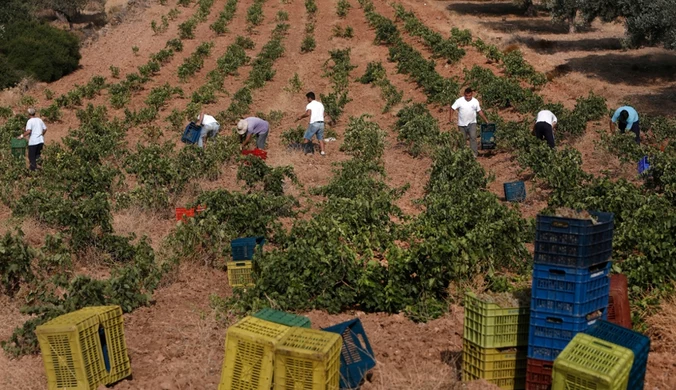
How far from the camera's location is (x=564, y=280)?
5.45m

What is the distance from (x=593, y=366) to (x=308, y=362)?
1784mm

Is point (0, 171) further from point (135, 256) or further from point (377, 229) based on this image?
point (377, 229)

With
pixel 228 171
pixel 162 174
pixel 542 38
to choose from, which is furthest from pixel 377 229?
pixel 542 38

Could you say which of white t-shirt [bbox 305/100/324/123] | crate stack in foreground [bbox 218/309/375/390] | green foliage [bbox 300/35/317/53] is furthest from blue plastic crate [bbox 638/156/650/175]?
green foliage [bbox 300/35/317/53]

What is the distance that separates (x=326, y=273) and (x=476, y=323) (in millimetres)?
2405

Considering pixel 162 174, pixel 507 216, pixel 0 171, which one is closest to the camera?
pixel 507 216

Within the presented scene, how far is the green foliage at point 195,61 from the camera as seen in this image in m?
24.5

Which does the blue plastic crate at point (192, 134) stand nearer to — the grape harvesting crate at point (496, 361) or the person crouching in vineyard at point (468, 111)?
the person crouching in vineyard at point (468, 111)

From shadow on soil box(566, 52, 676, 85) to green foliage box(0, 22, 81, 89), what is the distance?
53.2 ft

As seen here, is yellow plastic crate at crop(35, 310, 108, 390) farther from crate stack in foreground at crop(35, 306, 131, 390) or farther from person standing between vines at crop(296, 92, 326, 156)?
person standing between vines at crop(296, 92, 326, 156)

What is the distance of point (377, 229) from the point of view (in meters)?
9.05

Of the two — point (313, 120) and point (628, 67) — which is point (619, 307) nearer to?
point (313, 120)

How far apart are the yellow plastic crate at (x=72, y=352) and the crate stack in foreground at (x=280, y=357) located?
112 centimetres

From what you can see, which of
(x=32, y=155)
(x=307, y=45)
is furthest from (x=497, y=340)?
(x=307, y=45)
